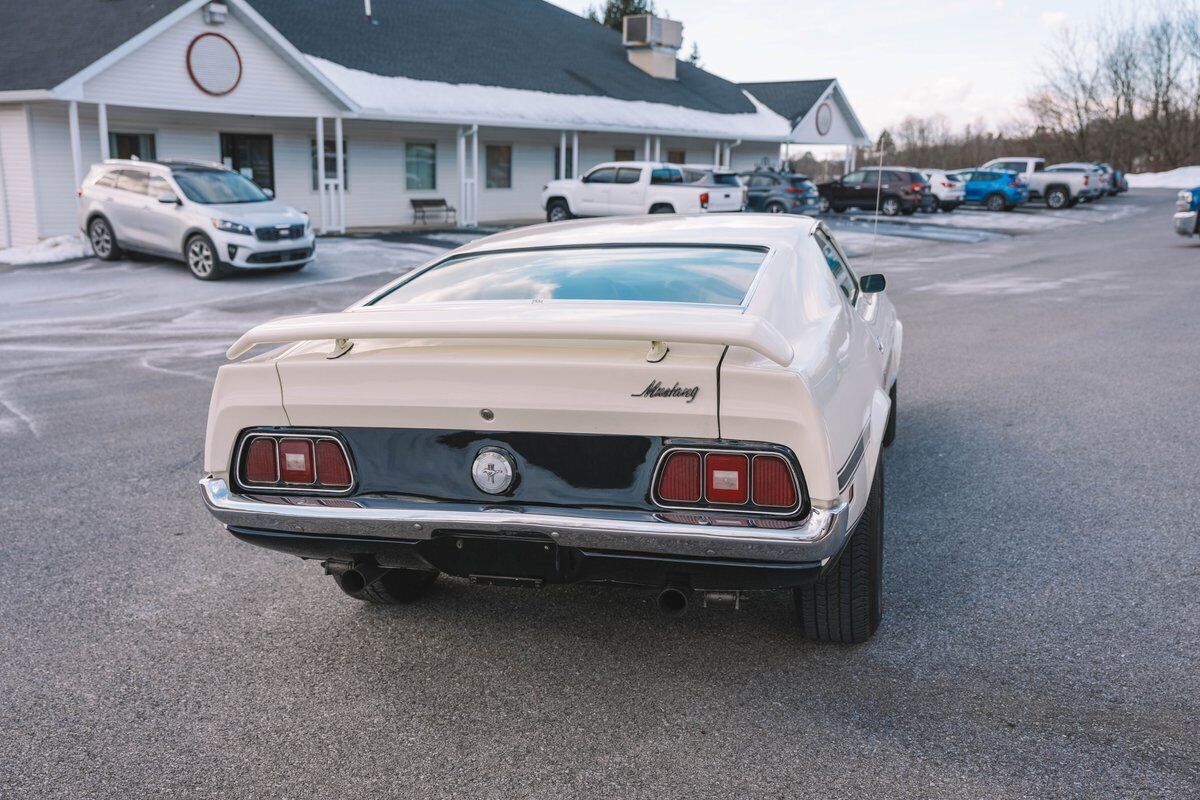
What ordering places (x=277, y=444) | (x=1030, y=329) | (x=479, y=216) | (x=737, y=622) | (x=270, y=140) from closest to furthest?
(x=277, y=444)
(x=737, y=622)
(x=1030, y=329)
(x=270, y=140)
(x=479, y=216)

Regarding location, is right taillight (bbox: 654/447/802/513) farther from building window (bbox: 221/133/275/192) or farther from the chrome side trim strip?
building window (bbox: 221/133/275/192)

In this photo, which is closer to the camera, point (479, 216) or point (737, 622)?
point (737, 622)

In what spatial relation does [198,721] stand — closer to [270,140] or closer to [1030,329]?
[1030,329]

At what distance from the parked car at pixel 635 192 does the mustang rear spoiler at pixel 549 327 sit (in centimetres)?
2095

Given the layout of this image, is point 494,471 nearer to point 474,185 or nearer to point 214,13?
point 214,13

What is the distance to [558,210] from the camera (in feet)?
87.1

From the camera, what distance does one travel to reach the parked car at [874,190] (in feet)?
110

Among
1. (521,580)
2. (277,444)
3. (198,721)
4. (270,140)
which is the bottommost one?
(198,721)

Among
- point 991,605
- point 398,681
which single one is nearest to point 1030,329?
point 991,605

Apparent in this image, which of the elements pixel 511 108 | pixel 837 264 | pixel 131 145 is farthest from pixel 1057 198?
pixel 837 264

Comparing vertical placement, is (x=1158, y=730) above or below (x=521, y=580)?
below

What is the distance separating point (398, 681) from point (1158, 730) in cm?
243

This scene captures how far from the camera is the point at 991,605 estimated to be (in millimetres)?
4102

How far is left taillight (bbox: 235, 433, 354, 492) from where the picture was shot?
3387mm
